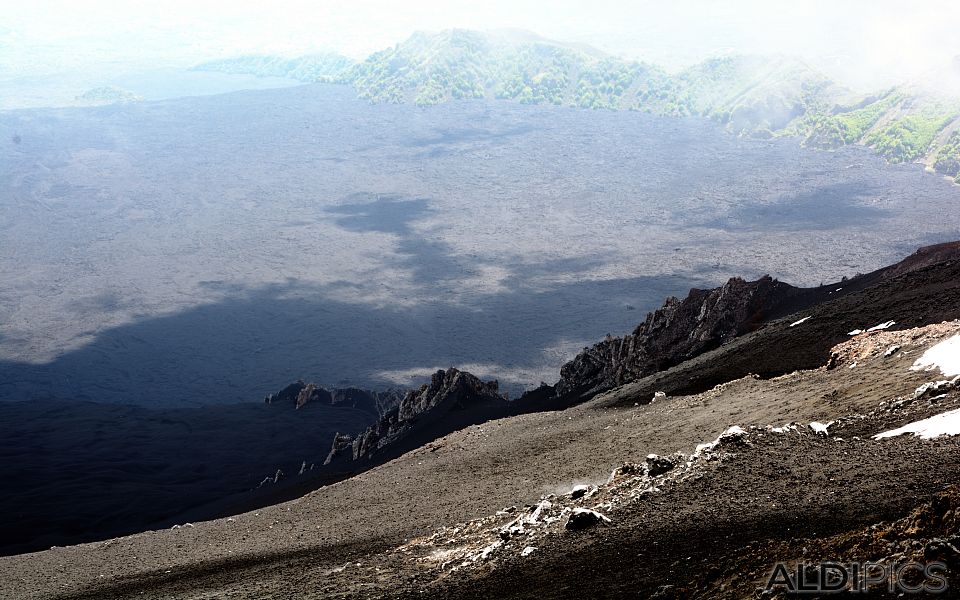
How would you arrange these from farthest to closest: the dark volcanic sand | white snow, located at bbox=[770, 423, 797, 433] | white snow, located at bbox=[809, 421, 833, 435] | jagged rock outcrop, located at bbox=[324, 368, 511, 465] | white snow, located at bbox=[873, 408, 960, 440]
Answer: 1. the dark volcanic sand
2. jagged rock outcrop, located at bbox=[324, 368, 511, 465]
3. white snow, located at bbox=[770, 423, 797, 433]
4. white snow, located at bbox=[809, 421, 833, 435]
5. white snow, located at bbox=[873, 408, 960, 440]

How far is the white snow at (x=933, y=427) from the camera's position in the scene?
13.0m

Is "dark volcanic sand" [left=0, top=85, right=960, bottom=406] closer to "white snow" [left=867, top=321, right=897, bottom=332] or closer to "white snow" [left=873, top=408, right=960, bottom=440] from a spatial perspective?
"white snow" [left=867, top=321, right=897, bottom=332]

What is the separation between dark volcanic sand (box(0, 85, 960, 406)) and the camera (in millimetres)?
97562

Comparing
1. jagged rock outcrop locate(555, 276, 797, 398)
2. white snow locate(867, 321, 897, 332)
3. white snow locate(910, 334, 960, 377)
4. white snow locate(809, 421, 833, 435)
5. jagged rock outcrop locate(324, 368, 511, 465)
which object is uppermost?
white snow locate(910, 334, 960, 377)

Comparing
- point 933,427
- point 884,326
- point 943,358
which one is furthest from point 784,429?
point 884,326

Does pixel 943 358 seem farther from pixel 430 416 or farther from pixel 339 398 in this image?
pixel 339 398

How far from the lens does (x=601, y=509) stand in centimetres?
1370

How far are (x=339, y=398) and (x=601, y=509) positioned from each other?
56218 millimetres

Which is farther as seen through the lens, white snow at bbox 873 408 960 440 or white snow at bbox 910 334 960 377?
white snow at bbox 910 334 960 377

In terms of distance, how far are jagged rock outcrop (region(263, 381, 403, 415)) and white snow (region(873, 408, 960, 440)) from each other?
54.7m

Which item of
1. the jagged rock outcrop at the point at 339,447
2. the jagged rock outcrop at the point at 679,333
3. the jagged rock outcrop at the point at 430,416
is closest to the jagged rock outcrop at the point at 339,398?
the jagged rock outcrop at the point at 430,416

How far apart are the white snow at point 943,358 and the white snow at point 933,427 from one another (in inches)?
95.6

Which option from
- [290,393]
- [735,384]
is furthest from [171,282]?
[735,384]

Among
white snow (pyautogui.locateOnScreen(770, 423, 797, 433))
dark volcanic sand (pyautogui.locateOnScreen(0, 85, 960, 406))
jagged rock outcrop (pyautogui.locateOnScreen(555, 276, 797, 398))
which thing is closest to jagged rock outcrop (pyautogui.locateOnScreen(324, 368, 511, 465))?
jagged rock outcrop (pyautogui.locateOnScreen(555, 276, 797, 398))
